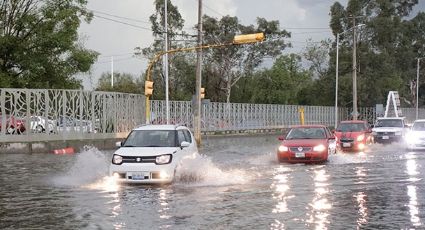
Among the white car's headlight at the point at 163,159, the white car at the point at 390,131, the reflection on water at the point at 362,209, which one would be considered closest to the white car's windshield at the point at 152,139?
the white car's headlight at the point at 163,159

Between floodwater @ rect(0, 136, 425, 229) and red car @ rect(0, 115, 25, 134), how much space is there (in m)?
10.5

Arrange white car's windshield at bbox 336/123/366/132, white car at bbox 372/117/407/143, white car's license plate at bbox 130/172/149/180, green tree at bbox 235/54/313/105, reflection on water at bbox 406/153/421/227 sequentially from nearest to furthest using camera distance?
1. reflection on water at bbox 406/153/421/227
2. white car's license plate at bbox 130/172/149/180
3. white car's windshield at bbox 336/123/366/132
4. white car at bbox 372/117/407/143
5. green tree at bbox 235/54/313/105

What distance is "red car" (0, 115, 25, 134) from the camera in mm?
30672

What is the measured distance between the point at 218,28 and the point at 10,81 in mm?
35972

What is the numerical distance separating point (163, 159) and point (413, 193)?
5.59 metres

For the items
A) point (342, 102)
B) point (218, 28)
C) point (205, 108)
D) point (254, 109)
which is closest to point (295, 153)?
point (205, 108)

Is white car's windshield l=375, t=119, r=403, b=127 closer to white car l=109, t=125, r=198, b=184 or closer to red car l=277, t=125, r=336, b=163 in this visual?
red car l=277, t=125, r=336, b=163

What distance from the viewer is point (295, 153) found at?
21.1 m

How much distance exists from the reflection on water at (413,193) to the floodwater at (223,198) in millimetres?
16

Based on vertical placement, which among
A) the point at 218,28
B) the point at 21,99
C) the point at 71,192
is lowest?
the point at 71,192

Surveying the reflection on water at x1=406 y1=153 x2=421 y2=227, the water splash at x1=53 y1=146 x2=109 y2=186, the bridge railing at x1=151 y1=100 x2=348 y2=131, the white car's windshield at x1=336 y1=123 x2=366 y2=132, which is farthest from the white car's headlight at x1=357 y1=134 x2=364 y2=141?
the bridge railing at x1=151 y1=100 x2=348 y2=131

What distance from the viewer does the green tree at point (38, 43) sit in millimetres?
33938

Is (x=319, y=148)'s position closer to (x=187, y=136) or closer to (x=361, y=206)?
(x=187, y=136)

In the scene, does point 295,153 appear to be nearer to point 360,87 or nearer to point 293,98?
point 360,87
